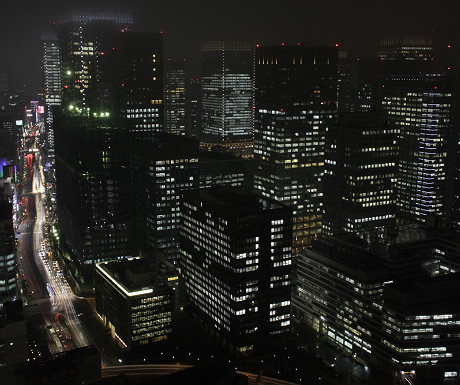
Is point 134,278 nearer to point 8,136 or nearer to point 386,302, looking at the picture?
point 386,302

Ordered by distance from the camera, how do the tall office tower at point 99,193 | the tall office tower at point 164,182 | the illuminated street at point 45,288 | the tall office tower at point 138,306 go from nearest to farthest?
the tall office tower at point 138,306, the illuminated street at point 45,288, the tall office tower at point 164,182, the tall office tower at point 99,193

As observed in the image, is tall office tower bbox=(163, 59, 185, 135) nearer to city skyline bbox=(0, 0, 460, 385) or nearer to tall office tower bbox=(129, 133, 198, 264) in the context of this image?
city skyline bbox=(0, 0, 460, 385)

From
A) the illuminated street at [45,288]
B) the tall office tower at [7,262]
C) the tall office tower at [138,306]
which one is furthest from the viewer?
the tall office tower at [7,262]

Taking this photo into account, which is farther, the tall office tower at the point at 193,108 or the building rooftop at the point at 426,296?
the tall office tower at the point at 193,108

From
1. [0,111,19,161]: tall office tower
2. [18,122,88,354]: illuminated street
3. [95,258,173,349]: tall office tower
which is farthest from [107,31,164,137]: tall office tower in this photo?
[0,111,19,161]: tall office tower

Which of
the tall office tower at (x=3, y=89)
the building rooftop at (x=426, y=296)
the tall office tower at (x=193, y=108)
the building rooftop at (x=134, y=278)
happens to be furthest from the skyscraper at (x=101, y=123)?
the tall office tower at (x=193, y=108)

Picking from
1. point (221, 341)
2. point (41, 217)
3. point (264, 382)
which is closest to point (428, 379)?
point (264, 382)

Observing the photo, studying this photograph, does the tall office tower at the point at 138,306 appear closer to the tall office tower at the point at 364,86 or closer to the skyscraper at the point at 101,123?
the skyscraper at the point at 101,123

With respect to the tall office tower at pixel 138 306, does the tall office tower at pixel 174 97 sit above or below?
above

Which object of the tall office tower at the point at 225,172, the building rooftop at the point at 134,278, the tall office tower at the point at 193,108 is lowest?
the building rooftop at the point at 134,278
